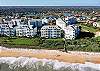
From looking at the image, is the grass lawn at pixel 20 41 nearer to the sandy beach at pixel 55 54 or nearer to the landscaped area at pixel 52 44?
the landscaped area at pixel 52 44

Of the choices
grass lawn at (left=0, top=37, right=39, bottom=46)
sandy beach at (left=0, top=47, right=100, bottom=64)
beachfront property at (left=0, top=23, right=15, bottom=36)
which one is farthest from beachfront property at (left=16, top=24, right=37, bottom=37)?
sandy beach at (left=0, top=47, right=100, bottom=64)

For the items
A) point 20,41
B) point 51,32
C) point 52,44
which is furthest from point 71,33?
point 20,41

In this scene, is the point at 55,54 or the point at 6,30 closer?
the point at 55,54

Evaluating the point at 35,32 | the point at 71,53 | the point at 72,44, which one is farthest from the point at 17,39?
the point at 71,53

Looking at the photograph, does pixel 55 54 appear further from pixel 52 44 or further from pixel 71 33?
pixel 71 33

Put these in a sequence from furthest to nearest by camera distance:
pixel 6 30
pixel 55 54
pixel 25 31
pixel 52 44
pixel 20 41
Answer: pixel 6 30
pixel 25 31
pixel 20 41
pixel 52 44
pixel 55 54

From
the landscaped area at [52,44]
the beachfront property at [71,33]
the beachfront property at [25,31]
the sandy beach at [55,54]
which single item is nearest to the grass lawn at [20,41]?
the landscaped area at [52,44]

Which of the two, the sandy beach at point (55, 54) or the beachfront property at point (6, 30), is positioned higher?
the sandy beach at point (55, 54)

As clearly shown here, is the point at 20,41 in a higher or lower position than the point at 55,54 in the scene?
lower

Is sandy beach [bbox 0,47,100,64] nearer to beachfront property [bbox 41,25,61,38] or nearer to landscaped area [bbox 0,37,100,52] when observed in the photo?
landscaped area [bbox 0,37,100,52]
